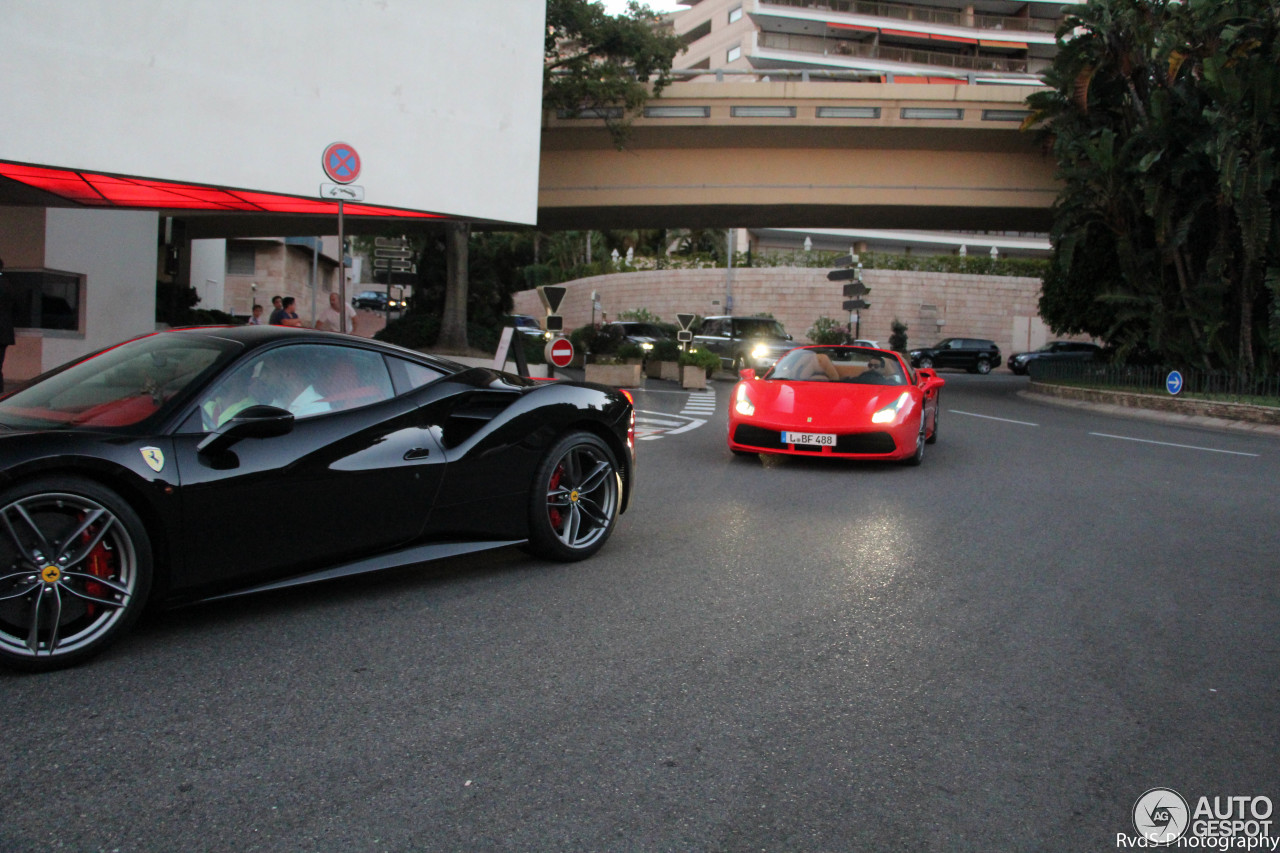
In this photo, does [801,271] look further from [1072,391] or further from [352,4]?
[352,4]

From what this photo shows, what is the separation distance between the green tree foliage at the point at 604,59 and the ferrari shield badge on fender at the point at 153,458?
2278 centimetres

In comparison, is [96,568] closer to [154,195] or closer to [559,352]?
[559,352]

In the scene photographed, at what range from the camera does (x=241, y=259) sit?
5572 cm

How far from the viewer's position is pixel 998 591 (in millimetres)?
5195

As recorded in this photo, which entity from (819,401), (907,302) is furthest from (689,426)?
(907,302)

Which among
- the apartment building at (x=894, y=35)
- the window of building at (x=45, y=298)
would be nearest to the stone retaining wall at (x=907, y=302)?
the apartment building at (x=894, y=35)

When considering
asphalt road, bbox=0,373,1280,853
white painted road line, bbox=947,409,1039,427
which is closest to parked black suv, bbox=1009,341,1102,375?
white painted road line, bbox=947,409,1039,427

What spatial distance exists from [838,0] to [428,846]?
7185 cm

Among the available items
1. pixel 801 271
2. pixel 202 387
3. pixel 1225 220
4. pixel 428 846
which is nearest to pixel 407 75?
pixel 202 387

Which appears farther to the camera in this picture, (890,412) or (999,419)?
(999,419)

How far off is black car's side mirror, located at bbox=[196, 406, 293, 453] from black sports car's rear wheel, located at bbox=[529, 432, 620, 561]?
5.01ft

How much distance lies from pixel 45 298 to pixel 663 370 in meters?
14.6

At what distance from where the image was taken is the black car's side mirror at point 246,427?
13.2ft

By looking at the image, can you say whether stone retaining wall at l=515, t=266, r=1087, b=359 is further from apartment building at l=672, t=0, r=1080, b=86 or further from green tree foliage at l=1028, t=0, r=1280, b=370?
green tree foliage at l=1028, t=0, r=1280, b=370
